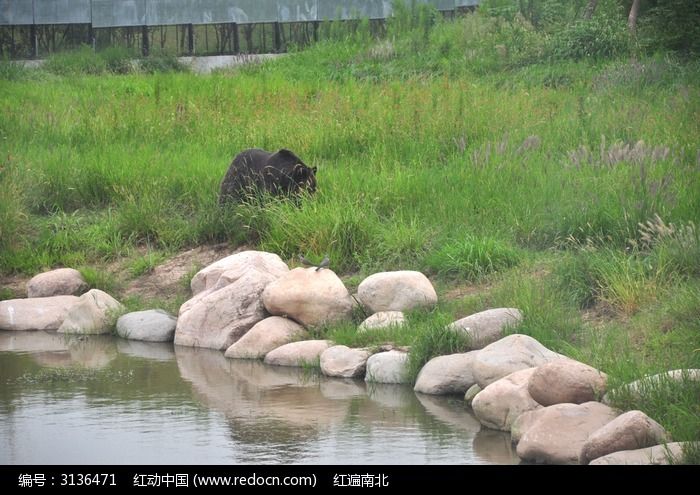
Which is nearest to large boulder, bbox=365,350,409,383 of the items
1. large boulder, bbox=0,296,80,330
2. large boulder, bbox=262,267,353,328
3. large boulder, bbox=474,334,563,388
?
large boulder, bbox=474,334,563,388

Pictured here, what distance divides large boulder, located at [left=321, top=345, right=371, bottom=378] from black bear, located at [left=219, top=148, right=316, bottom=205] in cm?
312

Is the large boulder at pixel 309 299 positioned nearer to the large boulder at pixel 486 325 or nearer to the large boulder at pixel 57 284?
the large boulder at pixel 486 325

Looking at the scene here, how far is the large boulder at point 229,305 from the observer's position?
9734 millimetres

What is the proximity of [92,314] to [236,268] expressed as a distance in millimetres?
1529

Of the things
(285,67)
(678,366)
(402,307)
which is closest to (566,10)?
(285,67)

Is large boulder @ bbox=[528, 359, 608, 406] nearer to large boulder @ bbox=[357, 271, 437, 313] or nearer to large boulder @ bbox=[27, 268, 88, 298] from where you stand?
large boulder @ bbox=[357, 271, 437, 313]

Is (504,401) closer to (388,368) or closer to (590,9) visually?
(388,368)

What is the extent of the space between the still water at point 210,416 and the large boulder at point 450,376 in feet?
0.27

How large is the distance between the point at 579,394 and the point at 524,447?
653mm

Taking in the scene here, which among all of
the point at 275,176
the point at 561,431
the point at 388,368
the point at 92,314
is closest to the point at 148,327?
the point at 92,314

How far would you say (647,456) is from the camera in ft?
19.2

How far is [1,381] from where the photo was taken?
874 cm

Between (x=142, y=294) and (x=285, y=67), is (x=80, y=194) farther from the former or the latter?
(x=285, y=67)
